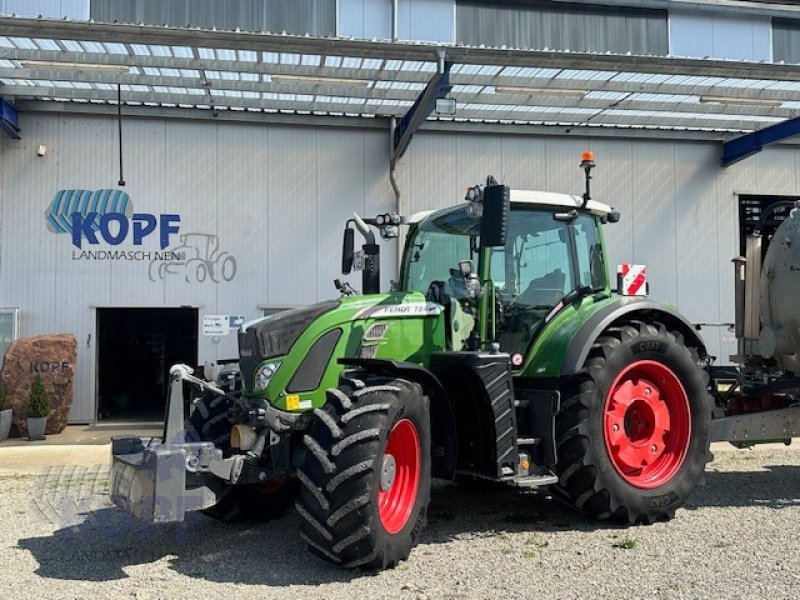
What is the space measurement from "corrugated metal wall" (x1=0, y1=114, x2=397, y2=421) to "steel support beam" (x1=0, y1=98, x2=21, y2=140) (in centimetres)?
18

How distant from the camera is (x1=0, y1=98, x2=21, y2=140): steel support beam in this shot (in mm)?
11539

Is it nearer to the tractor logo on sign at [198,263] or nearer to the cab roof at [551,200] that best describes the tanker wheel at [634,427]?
the cab roof at [551,200]

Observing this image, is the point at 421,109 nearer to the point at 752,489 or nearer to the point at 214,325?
the point at 214,325

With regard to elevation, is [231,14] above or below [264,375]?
above

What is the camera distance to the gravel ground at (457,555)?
4355 millimetres

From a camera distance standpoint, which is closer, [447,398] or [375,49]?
[447,398]

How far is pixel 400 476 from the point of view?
192 inches

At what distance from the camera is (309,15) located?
1283 cm

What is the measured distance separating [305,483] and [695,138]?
12.1m

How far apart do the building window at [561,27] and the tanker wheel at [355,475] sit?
10.2m

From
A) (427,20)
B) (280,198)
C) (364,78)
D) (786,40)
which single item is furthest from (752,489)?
(786,40)

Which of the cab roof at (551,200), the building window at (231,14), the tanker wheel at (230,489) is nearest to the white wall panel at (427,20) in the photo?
the building window at (231,14)

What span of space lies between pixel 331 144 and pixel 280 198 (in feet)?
4.16

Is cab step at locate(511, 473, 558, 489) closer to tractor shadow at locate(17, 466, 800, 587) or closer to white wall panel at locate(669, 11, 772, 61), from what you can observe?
tractor shadow at locate(17, 466, 800, 587)
